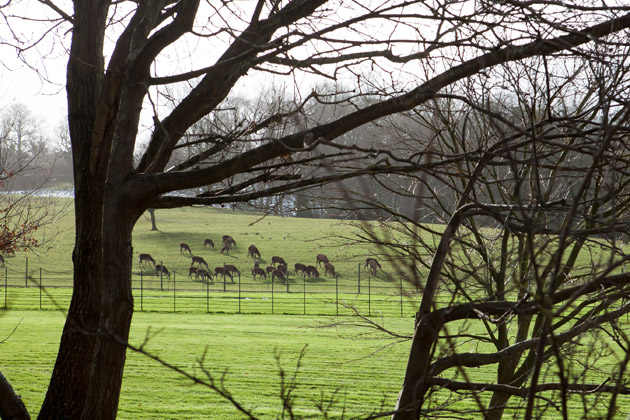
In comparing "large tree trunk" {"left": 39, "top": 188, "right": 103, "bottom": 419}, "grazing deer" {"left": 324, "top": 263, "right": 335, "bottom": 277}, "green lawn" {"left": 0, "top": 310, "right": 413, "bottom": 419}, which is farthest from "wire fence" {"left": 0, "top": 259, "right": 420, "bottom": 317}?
"large tree trunk" {"left": 39, "top": 188, "right": 103, "bottom": 419}

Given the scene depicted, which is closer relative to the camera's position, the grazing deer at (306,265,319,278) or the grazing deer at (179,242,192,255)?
the grazing deer at (306,265,319,278)

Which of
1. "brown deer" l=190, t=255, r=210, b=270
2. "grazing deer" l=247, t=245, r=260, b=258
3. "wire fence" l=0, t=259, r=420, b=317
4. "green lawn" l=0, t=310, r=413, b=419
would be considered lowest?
"green lawn" l=0, t=310, r=413, b=419

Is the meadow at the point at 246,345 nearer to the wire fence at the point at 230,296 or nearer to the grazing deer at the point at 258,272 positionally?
the wire fence at the point at 230,296

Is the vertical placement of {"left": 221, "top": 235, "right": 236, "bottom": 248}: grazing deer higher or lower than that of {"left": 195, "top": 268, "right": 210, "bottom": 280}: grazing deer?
higher

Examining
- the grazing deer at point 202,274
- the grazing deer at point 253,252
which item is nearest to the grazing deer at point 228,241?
the grazing deer at point 253,252

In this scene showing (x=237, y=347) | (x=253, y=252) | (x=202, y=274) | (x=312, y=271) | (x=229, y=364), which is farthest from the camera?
(x=253, y=252)

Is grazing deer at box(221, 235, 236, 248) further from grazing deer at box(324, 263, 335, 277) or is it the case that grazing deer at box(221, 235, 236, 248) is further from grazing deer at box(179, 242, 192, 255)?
grazing deer at box(324, 263, 335, 277)

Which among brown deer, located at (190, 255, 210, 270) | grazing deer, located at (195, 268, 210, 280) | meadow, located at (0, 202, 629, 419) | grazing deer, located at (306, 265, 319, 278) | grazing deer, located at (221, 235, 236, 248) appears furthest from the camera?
grazing deer, located at (221, 235, 236, 248)

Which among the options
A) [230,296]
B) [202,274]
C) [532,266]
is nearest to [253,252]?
[202,274]

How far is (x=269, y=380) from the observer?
16234 mm

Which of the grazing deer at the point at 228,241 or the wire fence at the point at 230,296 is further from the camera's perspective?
the grazing deer at the point at 228,241

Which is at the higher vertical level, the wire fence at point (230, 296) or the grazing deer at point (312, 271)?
the grazing deer at point (312, 271)

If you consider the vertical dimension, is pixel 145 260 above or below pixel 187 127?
below

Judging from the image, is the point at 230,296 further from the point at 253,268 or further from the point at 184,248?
the point at 184,248
